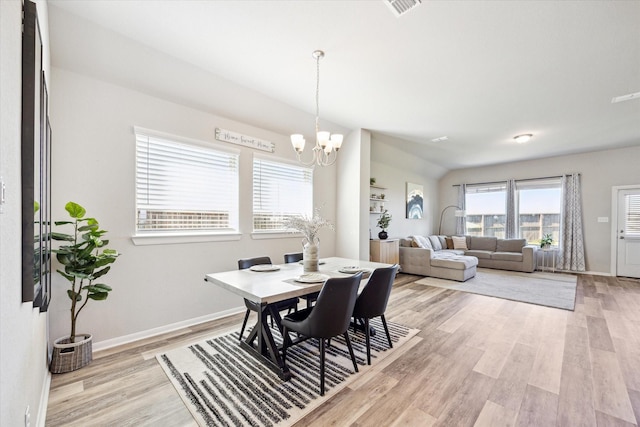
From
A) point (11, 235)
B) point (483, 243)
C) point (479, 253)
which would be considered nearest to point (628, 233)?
point (483, 243)

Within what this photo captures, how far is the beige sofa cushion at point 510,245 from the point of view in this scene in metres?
6.90

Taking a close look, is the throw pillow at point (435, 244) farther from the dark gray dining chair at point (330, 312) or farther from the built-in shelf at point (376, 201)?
the dark gray dining chair at point (330, 312)

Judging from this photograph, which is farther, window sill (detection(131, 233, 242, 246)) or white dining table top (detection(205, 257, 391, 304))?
window sill (detection(131, 233, 242, 246))

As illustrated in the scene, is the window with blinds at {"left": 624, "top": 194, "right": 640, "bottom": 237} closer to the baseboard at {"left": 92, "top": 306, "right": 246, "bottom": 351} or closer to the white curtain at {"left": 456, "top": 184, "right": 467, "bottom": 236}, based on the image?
the white curtain at {"left": 456, "top": 184, "right": 467, "bottom": 236}

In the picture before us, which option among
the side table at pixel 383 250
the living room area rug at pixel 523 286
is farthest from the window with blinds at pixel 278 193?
the living room area rug at pixel 523 286

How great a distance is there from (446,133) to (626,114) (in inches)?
97.5

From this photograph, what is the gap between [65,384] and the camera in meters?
2.08

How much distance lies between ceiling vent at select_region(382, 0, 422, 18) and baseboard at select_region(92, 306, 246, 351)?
3.69 m

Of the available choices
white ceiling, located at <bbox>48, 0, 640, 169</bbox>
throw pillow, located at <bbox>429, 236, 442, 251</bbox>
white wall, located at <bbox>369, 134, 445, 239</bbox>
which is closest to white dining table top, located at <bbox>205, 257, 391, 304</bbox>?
white ceiling, located at <bbox>48, 0, 640, 169</bbox>

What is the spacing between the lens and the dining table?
199 cm

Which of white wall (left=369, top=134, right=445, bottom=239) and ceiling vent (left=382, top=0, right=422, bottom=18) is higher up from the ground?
ceiling vent (left=382, top=0, right=422, bottom=18)

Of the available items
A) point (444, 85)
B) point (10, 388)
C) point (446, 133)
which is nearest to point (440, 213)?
point (446, 133)

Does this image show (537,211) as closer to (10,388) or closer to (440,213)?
(440,213)

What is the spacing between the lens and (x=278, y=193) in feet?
13.9
